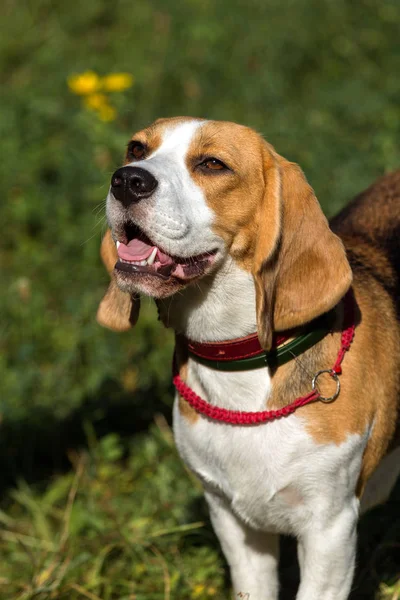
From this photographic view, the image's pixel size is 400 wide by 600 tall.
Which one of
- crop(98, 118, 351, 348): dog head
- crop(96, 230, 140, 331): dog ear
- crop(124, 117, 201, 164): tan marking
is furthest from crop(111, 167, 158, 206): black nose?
crop(96, 230, 140, 331): dog ear

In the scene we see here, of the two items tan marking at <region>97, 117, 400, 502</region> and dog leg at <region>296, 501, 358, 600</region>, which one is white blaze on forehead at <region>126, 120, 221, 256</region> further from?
dog leg at <region>296, 501, 358, 600</region>

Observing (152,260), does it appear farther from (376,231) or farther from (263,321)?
(376,231)

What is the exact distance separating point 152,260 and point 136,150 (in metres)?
0.57

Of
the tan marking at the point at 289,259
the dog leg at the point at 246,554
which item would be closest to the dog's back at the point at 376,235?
the tan marking at the point at 289,259

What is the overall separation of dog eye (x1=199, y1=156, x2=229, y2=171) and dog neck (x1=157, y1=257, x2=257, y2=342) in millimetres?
325

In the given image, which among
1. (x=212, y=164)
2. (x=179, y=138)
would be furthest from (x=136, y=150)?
(x=212, y=164)

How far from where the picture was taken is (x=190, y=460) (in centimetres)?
376

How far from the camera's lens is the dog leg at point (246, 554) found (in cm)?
391

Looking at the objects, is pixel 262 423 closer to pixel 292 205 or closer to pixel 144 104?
pixel 292 205

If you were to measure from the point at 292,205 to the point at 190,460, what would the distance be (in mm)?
1078

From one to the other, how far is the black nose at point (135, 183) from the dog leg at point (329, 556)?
133cm

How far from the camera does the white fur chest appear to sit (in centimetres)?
343

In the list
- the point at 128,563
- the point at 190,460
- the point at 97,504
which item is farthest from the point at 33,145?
the point at 190,460

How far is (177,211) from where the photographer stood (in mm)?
3254
